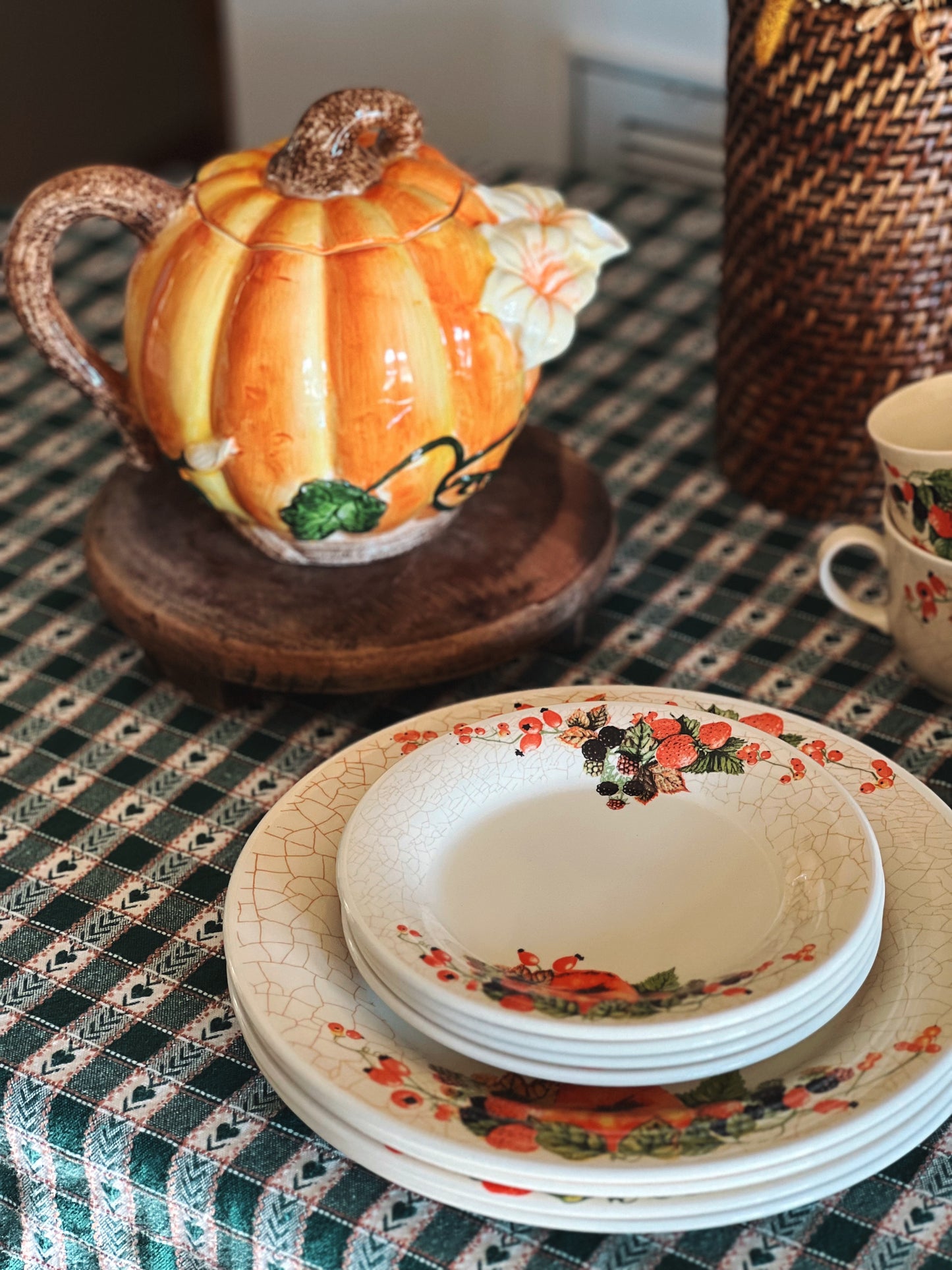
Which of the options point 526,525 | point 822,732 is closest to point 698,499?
point 526,525

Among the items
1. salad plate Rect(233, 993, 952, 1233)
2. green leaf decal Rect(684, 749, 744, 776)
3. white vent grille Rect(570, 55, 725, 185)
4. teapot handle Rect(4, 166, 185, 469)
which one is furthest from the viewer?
white vent grille Rect(570, 55, 725, 185)

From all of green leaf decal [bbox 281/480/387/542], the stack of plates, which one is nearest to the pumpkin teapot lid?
green leaf decal [bbox 281/480/387/542]

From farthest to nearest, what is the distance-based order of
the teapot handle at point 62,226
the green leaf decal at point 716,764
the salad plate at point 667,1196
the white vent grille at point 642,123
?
the white vent grille at point 642,123 < the teapot handle at point 62,226 < the green leaf decal at point 716,764 < the salad plate at point 667,1196

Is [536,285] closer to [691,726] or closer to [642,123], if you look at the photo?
[691,726]

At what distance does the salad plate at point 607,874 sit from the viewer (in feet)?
1.50

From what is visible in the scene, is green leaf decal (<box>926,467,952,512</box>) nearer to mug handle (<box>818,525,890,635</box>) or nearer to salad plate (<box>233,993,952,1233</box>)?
mug handle (<box>818,525,890,635</box>)

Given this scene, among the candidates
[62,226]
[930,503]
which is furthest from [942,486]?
[62,226]

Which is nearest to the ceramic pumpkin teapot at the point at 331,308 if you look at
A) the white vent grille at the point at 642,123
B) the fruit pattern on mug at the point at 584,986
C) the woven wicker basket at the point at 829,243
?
the woven wicker basket at the point at 829,243

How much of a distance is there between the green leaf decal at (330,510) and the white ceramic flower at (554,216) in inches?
5.6

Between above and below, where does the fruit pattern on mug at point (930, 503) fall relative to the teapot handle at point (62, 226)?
below

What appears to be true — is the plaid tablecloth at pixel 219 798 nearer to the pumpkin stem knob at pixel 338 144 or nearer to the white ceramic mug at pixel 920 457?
the white ceramic mug at pixel 920 457

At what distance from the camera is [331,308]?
610 mm

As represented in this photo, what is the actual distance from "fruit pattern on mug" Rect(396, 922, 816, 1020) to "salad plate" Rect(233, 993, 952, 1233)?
5 cm

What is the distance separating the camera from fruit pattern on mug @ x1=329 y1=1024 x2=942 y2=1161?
0.43m
